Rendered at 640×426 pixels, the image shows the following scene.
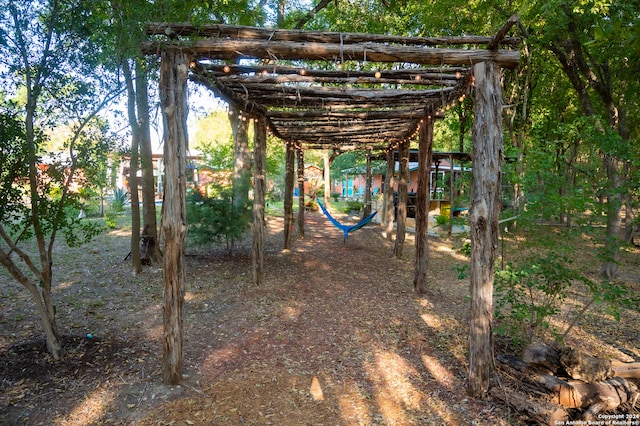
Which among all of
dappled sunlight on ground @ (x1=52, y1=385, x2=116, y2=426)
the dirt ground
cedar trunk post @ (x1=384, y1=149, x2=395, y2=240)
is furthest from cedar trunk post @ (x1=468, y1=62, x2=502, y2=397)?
cedar trunk post @ (x1=384, y1=149, x2=395, y2=240)

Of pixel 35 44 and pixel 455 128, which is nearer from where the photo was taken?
pixel 35 44

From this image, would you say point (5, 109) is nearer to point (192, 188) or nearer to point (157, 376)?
point (157, 376)

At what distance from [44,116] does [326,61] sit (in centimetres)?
250

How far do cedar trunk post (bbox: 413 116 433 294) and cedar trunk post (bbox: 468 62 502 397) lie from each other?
228 cm

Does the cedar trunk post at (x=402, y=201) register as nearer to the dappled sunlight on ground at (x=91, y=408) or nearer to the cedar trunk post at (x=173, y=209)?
the cedar trunk post at (x=173, y=209)

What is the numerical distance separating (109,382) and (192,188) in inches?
163

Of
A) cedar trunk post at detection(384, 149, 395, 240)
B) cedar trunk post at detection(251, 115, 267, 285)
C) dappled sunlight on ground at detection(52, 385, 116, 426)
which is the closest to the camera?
dappled sunlight on ground at detection(52, 385, 116, 426)

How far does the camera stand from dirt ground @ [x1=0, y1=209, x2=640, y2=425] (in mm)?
2502

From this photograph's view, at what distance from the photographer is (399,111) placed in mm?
5164

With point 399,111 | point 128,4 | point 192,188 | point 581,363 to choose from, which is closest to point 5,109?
point 128,4

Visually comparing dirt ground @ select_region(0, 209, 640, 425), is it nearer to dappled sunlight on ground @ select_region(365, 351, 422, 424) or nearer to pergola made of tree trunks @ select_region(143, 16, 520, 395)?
dappled sunlight on ground @ select_region(365, 351, 422, 424)

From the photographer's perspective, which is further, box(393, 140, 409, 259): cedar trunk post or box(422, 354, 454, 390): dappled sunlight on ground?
box(393, 140, 409, 259): cedar trunk post

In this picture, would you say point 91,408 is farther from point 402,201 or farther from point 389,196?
point 389,196

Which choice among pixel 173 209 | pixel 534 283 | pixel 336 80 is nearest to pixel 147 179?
pixel 173 209
